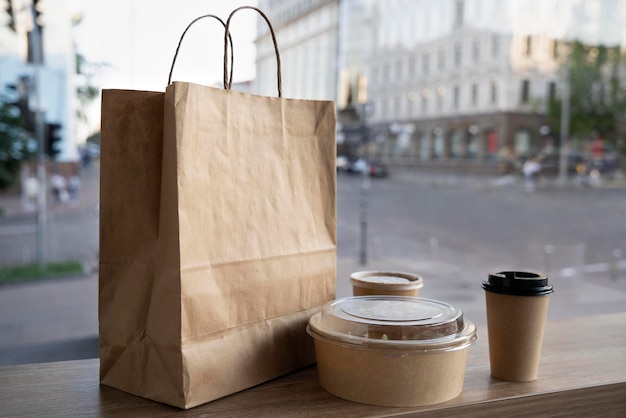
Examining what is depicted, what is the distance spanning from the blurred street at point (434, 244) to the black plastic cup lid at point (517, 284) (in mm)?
1617

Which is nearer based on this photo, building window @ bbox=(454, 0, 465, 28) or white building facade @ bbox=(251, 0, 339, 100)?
white building facade @ bbox=(251, 0, 339, 100)

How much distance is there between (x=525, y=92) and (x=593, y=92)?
880 millimetres

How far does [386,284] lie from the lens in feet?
2.10

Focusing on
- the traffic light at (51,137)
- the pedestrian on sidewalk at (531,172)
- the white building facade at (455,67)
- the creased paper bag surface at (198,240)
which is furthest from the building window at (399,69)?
the creased paper bag surface at (198,240)

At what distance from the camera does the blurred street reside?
3457 mm

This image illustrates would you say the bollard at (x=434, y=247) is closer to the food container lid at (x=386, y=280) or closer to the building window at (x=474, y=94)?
the building window at (x=474, y=94)

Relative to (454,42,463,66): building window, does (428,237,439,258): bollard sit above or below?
below

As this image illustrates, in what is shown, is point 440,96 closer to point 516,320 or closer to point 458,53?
point 458,53

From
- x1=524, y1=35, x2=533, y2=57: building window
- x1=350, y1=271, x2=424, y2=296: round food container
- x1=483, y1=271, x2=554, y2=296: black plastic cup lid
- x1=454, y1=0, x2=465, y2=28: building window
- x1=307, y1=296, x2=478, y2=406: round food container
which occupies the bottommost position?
x1=307, y1=296, x2=478, y2=406: round food container

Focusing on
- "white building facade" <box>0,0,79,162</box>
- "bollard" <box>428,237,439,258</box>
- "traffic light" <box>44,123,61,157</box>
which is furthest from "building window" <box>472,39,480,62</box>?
"traffic light" <box>44,123,61,157</box>

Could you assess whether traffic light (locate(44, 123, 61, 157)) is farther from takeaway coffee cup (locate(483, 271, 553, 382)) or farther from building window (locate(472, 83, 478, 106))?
takeaway coffee cup (locate(483, 271, 553, 382))

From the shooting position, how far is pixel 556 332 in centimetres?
78

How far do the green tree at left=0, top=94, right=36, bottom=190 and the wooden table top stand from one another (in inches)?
180

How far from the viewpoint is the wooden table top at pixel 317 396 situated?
50 centimetres
